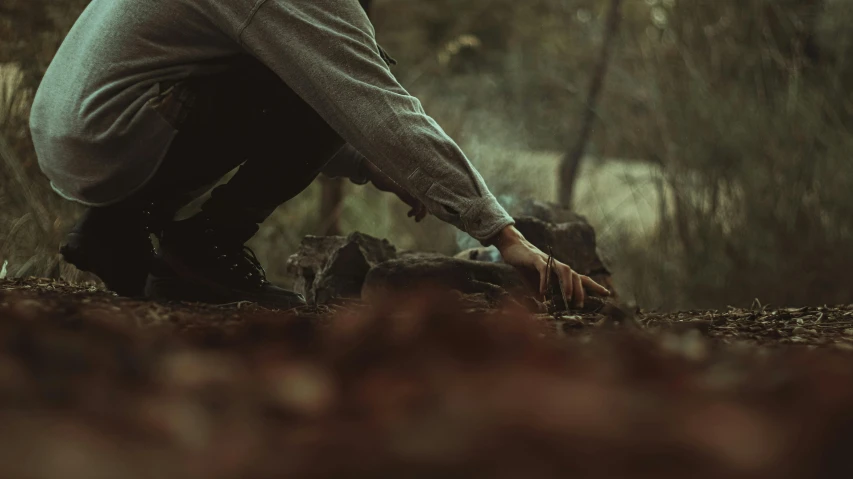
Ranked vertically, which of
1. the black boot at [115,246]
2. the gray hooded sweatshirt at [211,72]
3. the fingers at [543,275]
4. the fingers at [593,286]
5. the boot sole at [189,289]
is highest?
the gray hooded sweatshirt at [211,72]

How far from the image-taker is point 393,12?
633cm

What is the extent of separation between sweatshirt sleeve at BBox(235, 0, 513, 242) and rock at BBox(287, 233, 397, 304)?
0.69 metres

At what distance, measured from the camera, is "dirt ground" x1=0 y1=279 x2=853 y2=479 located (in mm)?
420

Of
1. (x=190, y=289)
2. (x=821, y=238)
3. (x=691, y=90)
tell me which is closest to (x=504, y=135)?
(x=691, y=90)

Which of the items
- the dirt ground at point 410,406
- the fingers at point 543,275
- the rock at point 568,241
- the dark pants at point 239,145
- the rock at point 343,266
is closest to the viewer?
the dirt ground at point 410,406

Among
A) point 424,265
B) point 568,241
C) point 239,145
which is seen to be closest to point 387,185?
point 424,265

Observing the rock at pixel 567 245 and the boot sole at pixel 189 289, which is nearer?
the boot sole at pixel 189 289

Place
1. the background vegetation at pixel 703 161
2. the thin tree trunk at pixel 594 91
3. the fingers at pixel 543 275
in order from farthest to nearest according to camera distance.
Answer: the thin tree trunk at pixel 594 91 < the background vegetation at pixel 703 161 < the fingers at pixel 543 275

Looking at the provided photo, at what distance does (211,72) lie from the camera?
66.1 inches

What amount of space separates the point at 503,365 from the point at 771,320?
1219mm

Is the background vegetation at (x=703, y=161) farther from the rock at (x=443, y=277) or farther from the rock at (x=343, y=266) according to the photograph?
the rock at (x=443, y=277)

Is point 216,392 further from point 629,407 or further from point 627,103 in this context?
point 627,103

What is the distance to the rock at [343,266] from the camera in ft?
7.00

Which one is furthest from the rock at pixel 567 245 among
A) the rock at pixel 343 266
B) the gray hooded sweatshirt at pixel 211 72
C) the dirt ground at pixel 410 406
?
the dirt ground at pixel 410 406
